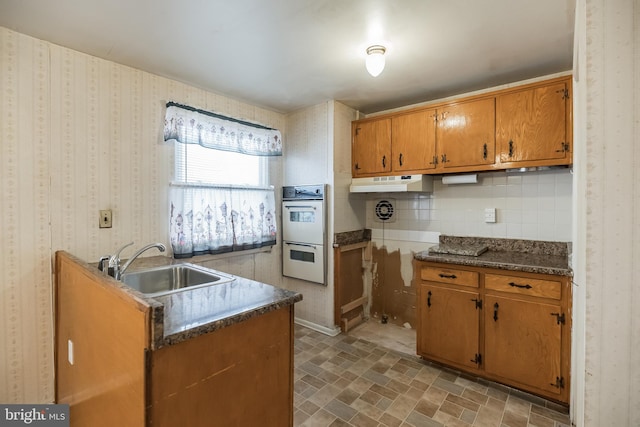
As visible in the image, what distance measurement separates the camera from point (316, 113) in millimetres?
3229

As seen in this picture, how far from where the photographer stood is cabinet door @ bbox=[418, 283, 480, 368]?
7.45 feet

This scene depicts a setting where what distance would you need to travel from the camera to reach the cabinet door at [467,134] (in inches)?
98.4

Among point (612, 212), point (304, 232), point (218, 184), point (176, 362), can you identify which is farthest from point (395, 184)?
point (176, 362)

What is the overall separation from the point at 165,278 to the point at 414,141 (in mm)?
2434

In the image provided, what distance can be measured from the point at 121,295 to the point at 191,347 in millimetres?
299

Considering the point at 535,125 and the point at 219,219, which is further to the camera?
the point at 219,219

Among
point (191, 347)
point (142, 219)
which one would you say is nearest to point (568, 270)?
point (191, 347)

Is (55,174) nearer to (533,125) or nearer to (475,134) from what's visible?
(475,134)

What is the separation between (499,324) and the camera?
7.07 feet

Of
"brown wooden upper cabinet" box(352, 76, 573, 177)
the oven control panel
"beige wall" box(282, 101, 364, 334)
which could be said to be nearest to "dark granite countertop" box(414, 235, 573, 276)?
"brown wooden upper cabinet" box(352, 76, 573, 177)

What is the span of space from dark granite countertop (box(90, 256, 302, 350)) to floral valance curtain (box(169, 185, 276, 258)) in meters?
1.19

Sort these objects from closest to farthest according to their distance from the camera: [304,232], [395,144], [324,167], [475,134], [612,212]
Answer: [612,212] → [475,134] → [395,144] → [324,167] → [304,232]

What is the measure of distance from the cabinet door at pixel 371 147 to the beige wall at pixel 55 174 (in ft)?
6.33

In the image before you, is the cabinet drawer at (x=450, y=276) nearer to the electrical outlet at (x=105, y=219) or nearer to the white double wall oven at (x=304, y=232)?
the white double wall oven at (x=304, y=232)
